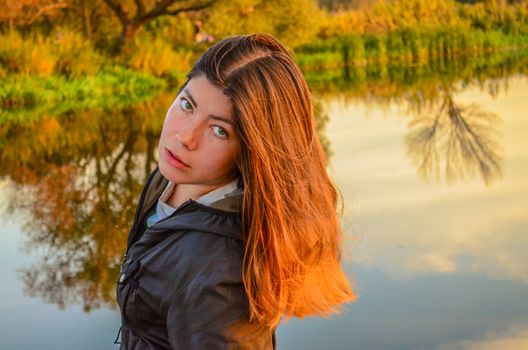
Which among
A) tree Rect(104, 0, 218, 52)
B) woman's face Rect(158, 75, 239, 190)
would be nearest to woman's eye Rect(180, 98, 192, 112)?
woman's face Rect(158, 75, 239, 190)

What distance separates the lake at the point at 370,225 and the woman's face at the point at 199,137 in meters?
0.54

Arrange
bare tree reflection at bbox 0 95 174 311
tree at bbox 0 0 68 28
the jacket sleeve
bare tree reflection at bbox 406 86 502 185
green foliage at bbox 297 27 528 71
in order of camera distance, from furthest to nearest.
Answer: green foliage at bbox 297 27 528 71
tree at bbox 0 0 68 28
bare tree reflection at bbox 406 86 502 185
bare tree reflection at bbox 0 95 174 311
the jacket sleeve

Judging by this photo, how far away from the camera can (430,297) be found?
178 inches

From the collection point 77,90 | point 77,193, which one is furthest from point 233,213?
point 77,90

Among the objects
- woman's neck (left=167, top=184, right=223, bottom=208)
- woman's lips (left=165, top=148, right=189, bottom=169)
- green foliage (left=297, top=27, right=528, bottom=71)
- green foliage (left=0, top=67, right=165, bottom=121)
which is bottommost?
green foliage (left=297, top=27, right=528, bottom=71)

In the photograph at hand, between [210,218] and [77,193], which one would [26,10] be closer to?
[77,193]

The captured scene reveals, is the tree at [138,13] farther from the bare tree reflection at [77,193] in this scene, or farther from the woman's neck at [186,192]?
the woman's neck at [186,192]

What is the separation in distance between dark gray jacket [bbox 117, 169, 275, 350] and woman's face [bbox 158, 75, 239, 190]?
0.19 feet

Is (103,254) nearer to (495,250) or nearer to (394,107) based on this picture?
(495,250)

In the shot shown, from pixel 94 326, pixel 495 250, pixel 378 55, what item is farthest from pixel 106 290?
pixel 378 55

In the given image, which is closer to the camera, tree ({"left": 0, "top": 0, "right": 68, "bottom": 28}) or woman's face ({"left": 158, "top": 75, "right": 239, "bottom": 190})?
woman's face ({"left": 158, "top": 75, "right": 239, "bottom": 190})

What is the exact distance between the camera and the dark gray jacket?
1.64 m

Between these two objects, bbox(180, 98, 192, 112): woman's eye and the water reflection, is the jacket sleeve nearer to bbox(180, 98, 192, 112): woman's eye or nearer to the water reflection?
bbox(180, 98, 192, 112): woman's eye

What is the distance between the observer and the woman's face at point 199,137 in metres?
1.72
